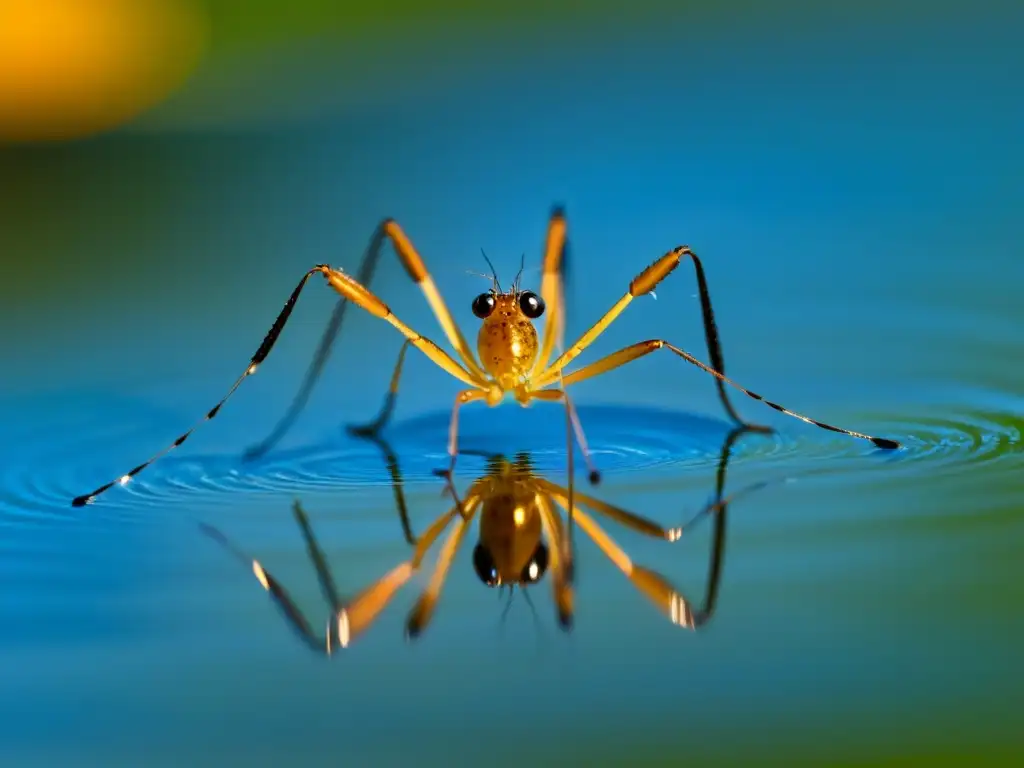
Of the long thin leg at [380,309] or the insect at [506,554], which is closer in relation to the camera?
the insect at [506,554]

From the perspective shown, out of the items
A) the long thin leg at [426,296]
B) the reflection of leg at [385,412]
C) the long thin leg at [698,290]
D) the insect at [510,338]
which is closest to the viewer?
the insect at [510,338]

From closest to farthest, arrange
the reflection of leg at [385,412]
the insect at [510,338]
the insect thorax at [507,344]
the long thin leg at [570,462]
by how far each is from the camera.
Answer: the long thin leg at [570,462] → the insect at [510,338] → the reflection of leg at [385,412] → the insect thorax at [507,344]

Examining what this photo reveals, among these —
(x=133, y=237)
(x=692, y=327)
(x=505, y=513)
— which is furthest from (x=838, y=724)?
(x=133, y=237)

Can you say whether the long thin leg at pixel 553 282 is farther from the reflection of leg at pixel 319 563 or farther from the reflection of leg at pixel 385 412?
the reflection of leg at pixel 319 563

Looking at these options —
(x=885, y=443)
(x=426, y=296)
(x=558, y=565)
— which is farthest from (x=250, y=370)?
(x=885, y=443)

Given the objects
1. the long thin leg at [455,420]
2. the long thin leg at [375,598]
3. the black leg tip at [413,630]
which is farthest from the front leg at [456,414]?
the black leg tip at [413,630]

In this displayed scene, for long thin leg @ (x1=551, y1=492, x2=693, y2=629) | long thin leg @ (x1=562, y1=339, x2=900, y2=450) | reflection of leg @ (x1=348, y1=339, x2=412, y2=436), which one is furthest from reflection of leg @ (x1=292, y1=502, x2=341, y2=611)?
long thin leg @ (x1=562, y1=339, x2=900, y2=450)
